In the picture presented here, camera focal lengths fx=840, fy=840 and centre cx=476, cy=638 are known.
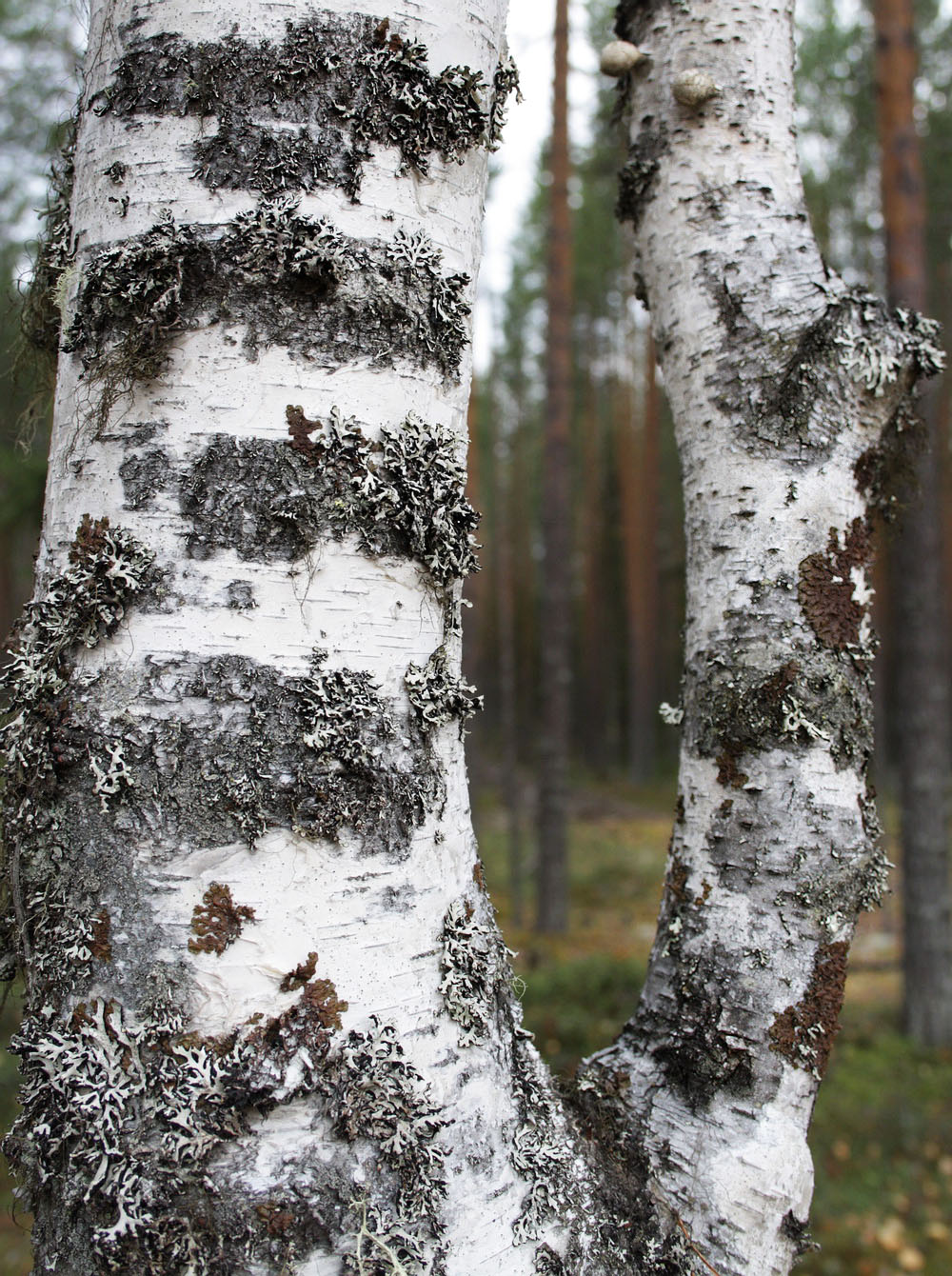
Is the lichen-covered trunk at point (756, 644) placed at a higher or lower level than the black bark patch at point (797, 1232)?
higher

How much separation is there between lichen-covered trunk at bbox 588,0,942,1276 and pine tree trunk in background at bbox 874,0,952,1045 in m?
5.09

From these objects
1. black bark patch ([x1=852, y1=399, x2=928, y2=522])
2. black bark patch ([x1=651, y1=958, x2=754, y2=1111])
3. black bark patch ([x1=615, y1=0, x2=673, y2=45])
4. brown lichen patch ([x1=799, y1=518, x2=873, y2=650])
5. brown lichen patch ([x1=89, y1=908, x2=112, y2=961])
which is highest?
black bark patch ([x1=615, y1=0, x2=673, y2=45])

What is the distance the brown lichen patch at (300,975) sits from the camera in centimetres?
94

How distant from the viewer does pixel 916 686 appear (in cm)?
608

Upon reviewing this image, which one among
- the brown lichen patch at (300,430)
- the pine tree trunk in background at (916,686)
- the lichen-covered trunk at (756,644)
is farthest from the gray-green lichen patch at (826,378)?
the pine tree trunk in background at (916,686)

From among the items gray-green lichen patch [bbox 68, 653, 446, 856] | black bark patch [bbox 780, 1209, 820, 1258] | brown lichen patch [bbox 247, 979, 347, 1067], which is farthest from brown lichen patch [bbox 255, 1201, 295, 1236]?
black bark patch [bbox 780, 1209, 820, 1258]

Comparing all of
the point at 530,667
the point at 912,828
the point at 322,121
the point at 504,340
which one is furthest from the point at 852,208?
the point at 322,121

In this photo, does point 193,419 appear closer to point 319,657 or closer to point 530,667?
point 319,657

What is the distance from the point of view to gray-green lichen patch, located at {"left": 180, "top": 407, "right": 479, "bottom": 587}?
3.20 feet

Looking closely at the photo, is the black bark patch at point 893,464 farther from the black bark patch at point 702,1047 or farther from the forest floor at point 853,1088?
the forest floor at point 853,1088

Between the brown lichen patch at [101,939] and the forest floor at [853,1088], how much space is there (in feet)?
1.10

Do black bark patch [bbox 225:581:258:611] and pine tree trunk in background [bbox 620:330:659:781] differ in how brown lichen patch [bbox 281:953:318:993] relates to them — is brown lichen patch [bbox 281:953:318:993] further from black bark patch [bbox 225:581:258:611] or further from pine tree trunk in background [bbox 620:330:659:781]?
pine tree trunk in background [bbox 620:330:659:781]

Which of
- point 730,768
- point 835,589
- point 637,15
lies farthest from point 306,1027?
point 637,15

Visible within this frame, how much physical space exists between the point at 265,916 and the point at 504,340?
20.0m
